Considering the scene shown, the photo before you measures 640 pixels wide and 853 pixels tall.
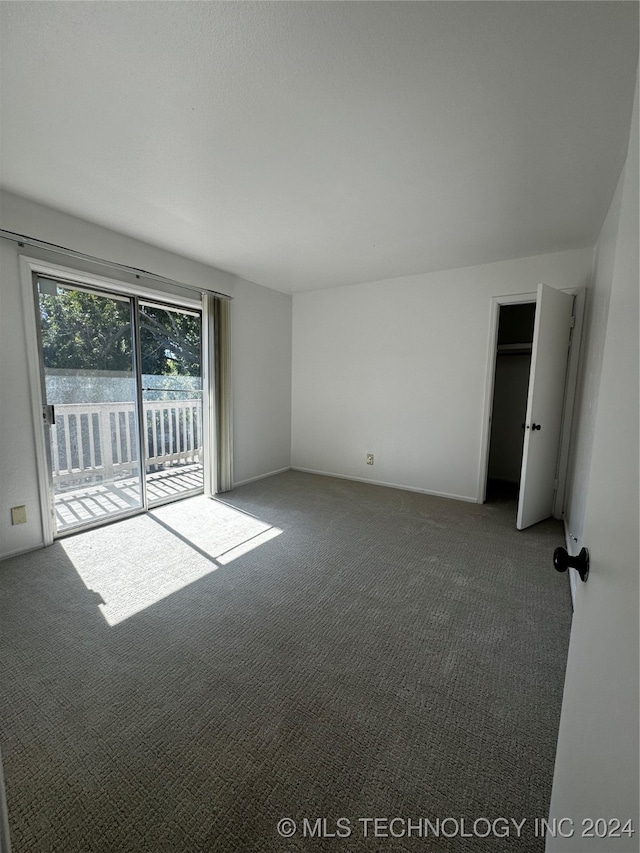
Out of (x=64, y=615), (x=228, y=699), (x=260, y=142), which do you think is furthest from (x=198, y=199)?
(x=228, y=699)

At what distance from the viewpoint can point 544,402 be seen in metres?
3.00

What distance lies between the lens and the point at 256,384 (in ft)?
14.5

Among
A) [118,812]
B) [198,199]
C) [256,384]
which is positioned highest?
[198,199]

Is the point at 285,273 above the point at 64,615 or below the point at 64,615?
above

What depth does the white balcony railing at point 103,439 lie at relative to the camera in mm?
2965

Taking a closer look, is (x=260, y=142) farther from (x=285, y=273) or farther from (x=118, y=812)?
(x=118, y=812)

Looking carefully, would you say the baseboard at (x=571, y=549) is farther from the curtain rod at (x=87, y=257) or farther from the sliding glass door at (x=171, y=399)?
the curtain rod at (x=87, y=257)

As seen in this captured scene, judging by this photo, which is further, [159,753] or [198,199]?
[198,199]

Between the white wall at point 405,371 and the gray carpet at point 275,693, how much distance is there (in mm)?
1469

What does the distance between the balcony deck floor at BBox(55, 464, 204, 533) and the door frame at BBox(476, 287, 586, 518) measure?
125 inches

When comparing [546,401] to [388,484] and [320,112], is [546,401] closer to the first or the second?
[388,484]

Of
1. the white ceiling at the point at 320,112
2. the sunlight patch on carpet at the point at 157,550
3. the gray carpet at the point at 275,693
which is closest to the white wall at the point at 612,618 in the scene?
the gray carpet at the point at 275,693

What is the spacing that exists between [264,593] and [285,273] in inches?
128

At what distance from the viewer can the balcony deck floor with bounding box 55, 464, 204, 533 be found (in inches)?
119
